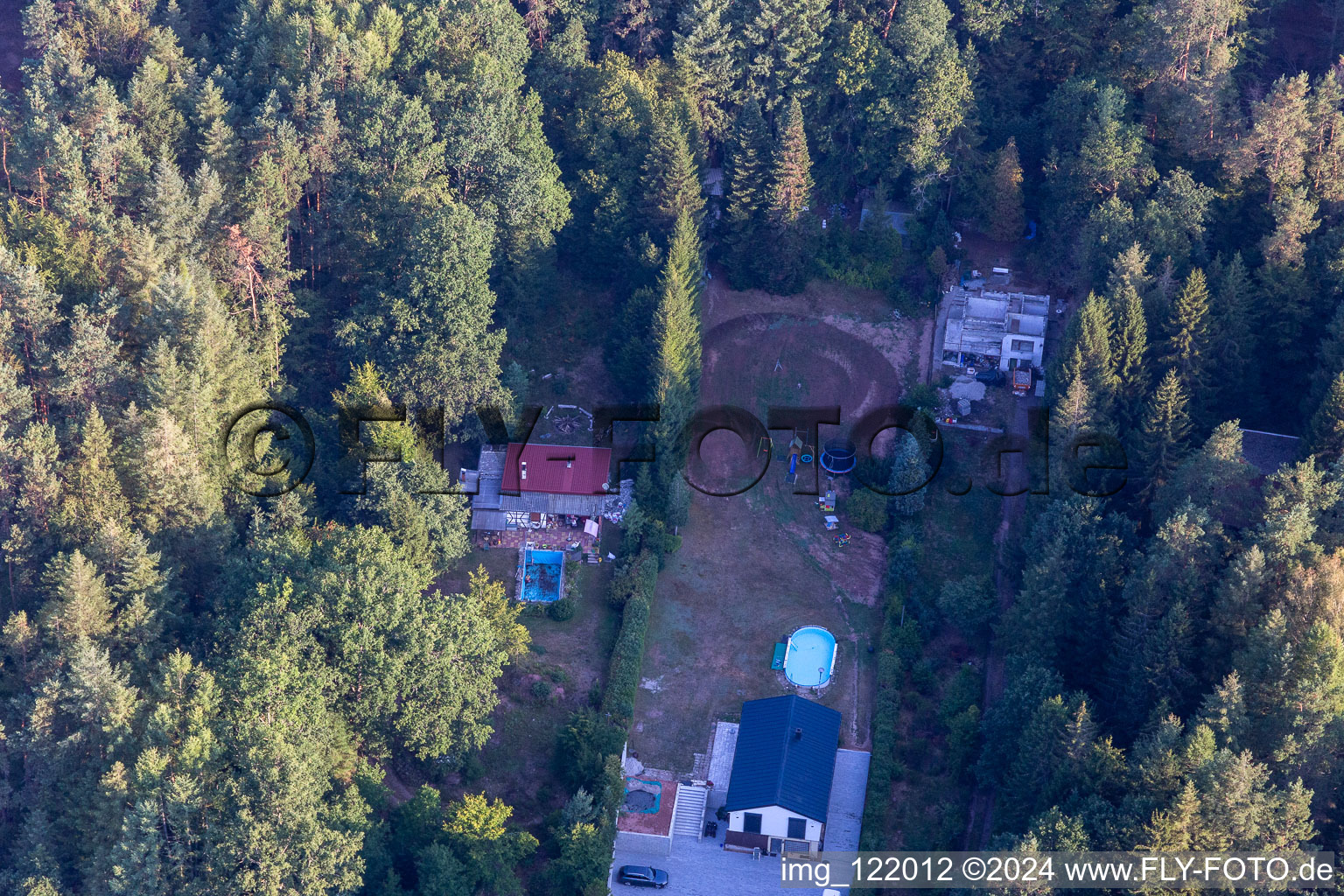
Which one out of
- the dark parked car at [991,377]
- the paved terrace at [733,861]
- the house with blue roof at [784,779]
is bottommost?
the paved terrace at [733,861]

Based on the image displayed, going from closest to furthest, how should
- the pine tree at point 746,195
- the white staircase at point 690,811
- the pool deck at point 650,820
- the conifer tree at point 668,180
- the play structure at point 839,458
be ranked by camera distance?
the pool deck at point 650,820, the white staircase at point 690,811, the play structure at point 839,458, the conifer tree at point 668,180, the pine tree at point 746,195

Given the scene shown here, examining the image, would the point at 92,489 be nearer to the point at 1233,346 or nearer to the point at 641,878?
the point at 641,878

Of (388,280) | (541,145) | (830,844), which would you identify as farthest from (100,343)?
(830,844)

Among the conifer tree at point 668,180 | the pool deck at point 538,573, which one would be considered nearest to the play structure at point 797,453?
the pool deck at point 538,573

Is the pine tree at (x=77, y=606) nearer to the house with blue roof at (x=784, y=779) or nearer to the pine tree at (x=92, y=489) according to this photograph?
the pine tree at (x=92, y=489)

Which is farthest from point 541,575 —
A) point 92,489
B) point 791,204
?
point 791,204

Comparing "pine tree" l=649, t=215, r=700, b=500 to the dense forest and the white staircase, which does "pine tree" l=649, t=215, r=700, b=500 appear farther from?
the white staircase
